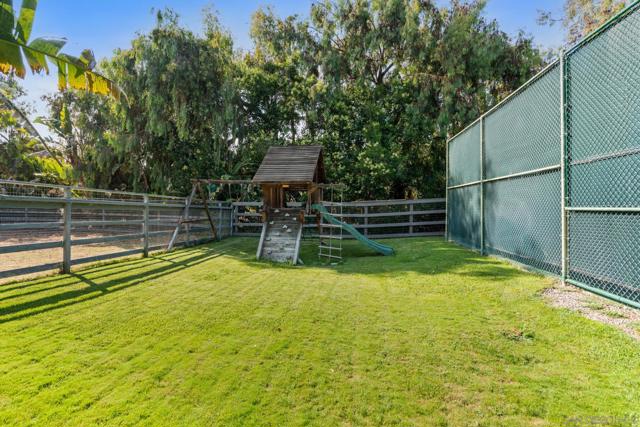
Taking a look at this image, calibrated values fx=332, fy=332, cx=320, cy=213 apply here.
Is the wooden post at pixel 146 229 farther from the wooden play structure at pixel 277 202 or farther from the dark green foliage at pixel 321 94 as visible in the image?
the dark green foliage at pixel 321 94

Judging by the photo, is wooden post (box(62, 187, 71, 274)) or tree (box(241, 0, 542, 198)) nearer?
wooden post (box(62, 187, 71, 274))

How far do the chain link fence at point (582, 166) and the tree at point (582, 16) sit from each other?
37.1ft

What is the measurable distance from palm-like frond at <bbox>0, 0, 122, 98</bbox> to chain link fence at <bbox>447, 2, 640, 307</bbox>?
26.4 ft

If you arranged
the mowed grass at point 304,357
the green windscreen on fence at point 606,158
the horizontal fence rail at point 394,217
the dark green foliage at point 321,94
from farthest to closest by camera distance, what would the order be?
the dark green foliage at point 321,94 → the horizontal fence rail at point 394,217 → the green windscreen on fence at point 606,158 → the mowed grass at point 304,357

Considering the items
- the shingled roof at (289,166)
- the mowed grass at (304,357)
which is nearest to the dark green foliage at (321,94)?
the shingled roof at (289,166)

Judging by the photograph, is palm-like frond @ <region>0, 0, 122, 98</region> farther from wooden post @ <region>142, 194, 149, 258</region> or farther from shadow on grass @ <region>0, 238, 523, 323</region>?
shadow on grass @ <region>0, 238, 523, 323</region>

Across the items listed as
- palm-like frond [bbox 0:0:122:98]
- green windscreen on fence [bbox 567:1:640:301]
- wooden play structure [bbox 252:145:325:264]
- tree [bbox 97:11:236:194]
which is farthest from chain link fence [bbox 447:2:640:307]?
tree [bbox 97:11:236:194]

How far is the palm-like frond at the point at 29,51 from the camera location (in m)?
5.41

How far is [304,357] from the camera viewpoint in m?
2.75

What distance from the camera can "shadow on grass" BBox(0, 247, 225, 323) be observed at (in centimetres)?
379

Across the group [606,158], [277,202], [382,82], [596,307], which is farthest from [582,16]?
[596,307]

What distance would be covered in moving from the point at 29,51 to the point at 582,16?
18.9m

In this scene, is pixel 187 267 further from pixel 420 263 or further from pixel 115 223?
pixel 420 263

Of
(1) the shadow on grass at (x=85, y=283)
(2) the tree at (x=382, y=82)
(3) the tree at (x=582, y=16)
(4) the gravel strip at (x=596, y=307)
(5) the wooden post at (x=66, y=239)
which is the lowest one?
(1) the shadow on grass at (x=85, y=283)
